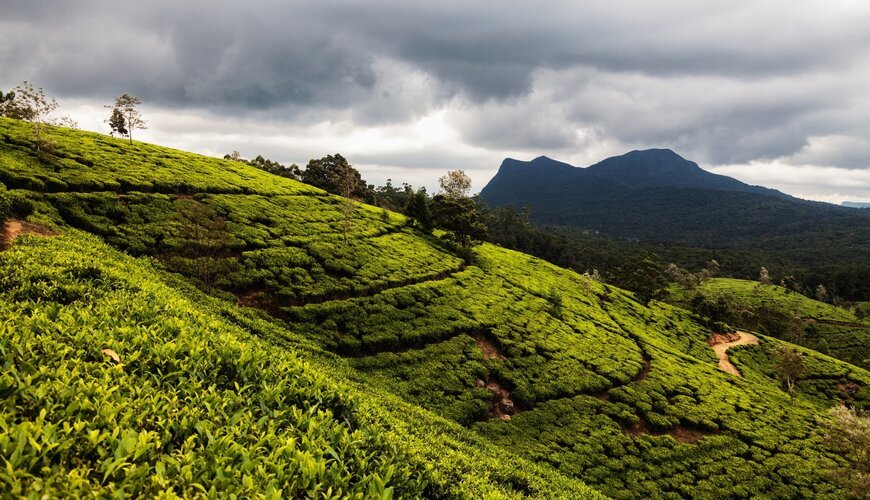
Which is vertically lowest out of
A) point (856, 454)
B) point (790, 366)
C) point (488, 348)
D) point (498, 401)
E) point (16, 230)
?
point (790, 366)

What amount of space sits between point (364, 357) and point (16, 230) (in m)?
19.9

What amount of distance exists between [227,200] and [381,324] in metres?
23.9

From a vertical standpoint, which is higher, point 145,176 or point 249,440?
point 145,176

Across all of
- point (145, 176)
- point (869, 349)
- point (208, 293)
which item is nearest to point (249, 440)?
point (208, 293)

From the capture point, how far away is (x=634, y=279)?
69625mm

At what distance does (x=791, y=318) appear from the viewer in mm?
91000

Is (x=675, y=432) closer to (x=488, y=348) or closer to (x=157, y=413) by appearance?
(x=488, y=348)

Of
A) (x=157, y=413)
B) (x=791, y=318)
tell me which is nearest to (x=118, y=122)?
(x=157, y=413)

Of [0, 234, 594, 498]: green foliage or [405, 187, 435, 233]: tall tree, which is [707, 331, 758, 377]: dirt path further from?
[0, 234, 594, 498]: green foliage

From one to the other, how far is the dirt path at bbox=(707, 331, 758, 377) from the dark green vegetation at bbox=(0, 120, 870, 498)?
7.54 ft

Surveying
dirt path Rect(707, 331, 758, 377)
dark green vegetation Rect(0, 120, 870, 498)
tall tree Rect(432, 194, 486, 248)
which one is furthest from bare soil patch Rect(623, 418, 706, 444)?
tall tree Rect(432, 194, 486, 248)

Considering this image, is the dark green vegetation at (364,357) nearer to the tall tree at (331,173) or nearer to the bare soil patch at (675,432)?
the bare soil patch at (675,432)

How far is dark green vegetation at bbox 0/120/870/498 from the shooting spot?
24.3ft

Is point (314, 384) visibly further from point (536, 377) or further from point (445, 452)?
point (536, 377)
